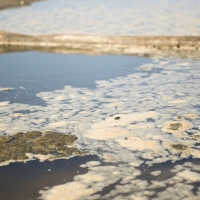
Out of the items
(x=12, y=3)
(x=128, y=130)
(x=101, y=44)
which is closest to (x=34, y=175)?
(x=128, y=130)

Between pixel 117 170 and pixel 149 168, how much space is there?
7.1 inches

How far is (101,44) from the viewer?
17.9 ft

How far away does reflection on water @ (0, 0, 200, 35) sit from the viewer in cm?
623

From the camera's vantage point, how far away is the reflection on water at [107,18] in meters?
6.23

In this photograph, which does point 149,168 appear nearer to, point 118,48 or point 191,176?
point 191,176

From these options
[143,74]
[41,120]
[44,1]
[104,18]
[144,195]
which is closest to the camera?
[144,195]

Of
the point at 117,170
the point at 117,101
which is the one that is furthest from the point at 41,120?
the point at 117,170

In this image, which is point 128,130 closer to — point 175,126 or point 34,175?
point 175,126

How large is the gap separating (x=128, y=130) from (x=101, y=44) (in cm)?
291

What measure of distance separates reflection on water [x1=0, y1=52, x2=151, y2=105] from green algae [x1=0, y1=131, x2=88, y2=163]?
689 mm

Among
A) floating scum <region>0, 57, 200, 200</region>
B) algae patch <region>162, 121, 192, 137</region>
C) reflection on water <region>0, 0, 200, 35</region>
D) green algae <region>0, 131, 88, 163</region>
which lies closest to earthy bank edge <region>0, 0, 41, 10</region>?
reflection on water <region>0, 0, 200, 35</region>

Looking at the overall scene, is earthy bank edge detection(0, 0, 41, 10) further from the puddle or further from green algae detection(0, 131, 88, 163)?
the puddle

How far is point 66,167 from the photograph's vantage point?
225 cm

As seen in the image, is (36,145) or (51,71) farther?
(51,71)
